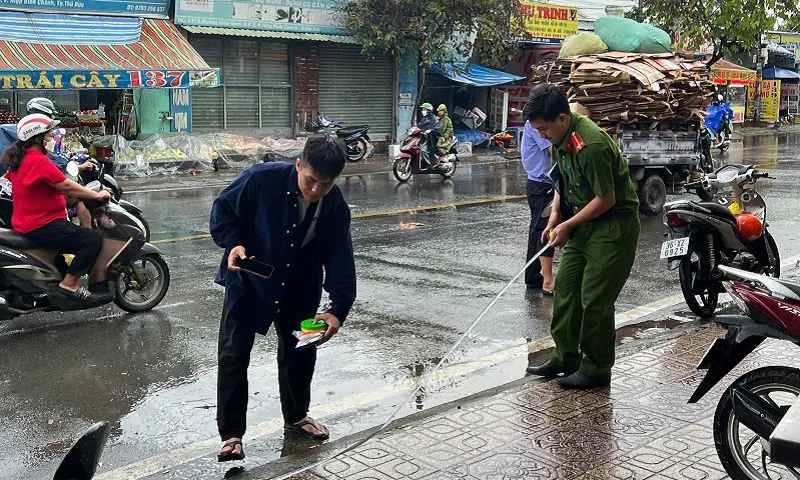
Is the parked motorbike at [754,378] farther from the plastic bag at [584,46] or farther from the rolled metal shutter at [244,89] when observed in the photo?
the rolled metal shutter at [244,89]

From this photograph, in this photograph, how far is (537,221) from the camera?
837cm

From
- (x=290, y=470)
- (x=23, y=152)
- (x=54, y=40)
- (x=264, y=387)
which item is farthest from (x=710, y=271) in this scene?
(x=54, y=40)

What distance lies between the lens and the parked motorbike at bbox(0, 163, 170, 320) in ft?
22.3

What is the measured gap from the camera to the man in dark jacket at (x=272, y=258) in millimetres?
4438

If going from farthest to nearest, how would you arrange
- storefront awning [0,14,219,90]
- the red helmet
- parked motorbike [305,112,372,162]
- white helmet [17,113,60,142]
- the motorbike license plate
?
parked motorbike [305,112,372,162] → storefront awning [0,14,219,90] → the red helmet → the motorbike license plate → white helmet [17,113,60,142]

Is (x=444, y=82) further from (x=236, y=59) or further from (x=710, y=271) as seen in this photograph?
(x=710, y=271)

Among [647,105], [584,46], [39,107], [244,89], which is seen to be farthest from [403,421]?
[244,89]

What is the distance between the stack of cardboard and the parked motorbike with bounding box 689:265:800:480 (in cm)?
836

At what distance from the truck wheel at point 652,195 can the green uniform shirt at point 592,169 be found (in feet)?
26.1

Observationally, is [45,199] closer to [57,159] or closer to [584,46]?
[57,159]

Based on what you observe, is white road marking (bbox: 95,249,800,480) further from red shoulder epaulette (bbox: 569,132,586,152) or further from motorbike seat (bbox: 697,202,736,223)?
red shoulder epaulette (bbox: 569,132,586,152)

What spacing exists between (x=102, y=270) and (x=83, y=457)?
165 inches

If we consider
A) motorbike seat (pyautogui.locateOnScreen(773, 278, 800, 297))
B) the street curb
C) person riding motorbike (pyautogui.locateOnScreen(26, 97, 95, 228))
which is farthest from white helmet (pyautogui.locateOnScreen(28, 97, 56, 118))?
motorbike seat (pyautogui.locateOnScreen(773, 278, 800, 297))

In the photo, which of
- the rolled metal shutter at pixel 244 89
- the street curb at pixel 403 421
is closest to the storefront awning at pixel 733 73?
the rolled metal shutter at pixel 244 89
